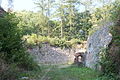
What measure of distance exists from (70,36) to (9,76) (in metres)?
29.1

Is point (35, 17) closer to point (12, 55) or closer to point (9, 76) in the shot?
point (12, 55)

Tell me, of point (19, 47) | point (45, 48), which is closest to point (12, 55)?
point (19, 47)

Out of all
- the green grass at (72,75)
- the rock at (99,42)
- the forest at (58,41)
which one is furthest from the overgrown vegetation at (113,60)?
the rock at (99,42)

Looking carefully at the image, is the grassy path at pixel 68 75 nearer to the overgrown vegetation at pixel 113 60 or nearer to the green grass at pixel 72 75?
the green grass at pixel 72 75

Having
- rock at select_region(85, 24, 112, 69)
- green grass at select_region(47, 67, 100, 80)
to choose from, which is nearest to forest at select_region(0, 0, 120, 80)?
green grass at select_region(47, 67, 100, 80)

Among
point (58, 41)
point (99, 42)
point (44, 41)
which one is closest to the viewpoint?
point (99, 42)

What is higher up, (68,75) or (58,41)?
(58,41)

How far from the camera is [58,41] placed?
91.5ft

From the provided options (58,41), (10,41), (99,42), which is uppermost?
(10,41)

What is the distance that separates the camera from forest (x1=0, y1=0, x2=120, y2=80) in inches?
336

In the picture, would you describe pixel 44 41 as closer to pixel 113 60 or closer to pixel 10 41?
pixel 10 41

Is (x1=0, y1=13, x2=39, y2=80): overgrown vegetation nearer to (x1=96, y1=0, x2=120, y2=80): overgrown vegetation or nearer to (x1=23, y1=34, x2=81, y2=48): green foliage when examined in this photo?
(x1=96, y1=0, x2=120, y2=80): overgrown vegetation

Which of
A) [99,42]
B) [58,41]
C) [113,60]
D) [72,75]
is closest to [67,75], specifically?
[72,75]

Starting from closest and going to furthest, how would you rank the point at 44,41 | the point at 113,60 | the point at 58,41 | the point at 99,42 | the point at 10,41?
the point at 113,60 → the point at 10,41 → the point at 99,42 → the point at 44,41 → the point at 58,41
